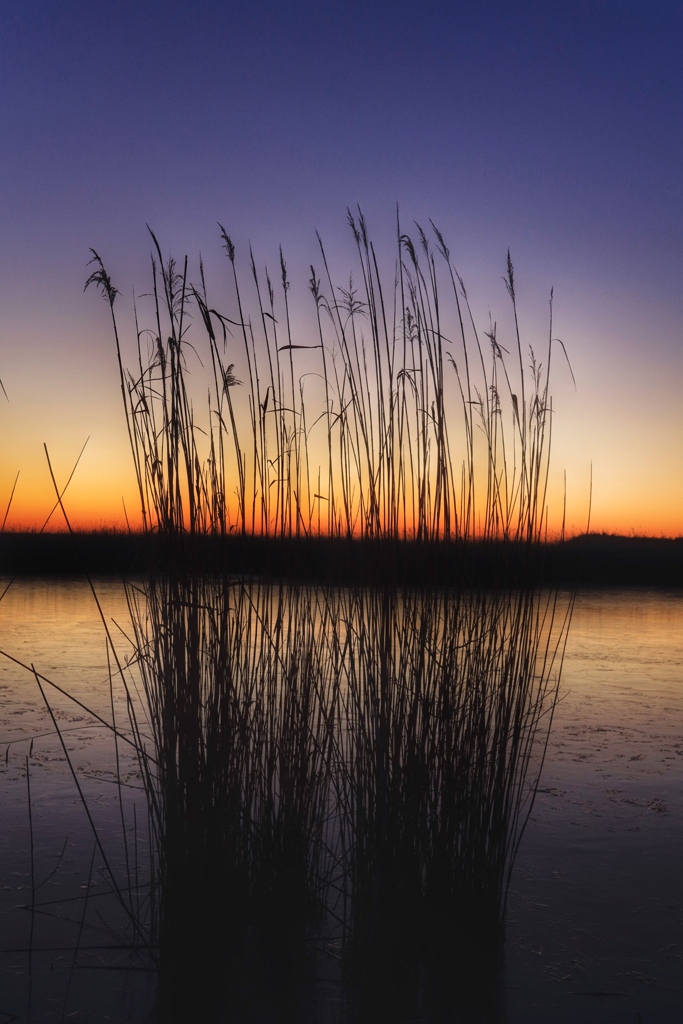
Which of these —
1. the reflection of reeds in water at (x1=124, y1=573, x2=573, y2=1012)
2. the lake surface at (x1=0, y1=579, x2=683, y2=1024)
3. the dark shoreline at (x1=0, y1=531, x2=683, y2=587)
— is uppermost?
the dark shoreline at (x1=0, y1=531, x2=683, y2=587)

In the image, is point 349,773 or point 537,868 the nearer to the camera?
point 349,773

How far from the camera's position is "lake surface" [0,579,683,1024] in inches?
73.4

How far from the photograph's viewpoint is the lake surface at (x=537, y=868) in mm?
1865

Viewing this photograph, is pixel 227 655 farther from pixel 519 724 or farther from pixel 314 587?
pixel 519 724

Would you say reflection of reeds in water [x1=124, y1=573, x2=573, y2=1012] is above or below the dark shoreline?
below

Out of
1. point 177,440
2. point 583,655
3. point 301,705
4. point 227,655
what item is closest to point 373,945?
point 301,705

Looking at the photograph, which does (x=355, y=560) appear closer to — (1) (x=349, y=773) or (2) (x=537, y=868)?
(1) (x=349, y=773)

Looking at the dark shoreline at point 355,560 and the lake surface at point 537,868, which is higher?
the dark shoreline at point 355,560

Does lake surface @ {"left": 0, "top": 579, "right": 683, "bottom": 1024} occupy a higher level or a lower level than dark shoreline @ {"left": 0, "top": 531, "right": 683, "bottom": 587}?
lower

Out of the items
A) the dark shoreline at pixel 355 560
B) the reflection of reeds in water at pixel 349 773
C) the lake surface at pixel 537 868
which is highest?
the dark shoreline at pixel 355 560

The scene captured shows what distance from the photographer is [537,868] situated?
266cm

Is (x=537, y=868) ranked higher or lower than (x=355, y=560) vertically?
lower

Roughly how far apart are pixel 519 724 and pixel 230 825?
716 mm

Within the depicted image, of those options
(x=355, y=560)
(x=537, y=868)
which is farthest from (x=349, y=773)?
(x=537, y=868)
